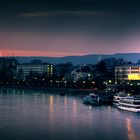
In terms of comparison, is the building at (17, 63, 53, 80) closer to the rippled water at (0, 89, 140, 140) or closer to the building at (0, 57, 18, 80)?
the building at (0, 57, 18, 80)

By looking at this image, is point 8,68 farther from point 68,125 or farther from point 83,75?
point 68,125

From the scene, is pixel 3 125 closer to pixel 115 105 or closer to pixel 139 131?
pixel 139 131

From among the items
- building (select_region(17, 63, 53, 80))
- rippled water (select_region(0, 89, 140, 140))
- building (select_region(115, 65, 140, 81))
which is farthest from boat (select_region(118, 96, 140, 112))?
building (select_region(17, 63, 53, 80))

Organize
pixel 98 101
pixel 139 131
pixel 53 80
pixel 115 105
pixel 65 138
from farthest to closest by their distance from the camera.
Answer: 1. pixel 53 80
2. pixel 98 101
3. pixel 115 105
4. pixel 139 131
5. pixel 65 138

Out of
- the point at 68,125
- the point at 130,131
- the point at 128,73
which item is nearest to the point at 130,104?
the point at 68,125

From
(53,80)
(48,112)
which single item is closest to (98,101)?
(48,112)

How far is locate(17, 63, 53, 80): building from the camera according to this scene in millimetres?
66944

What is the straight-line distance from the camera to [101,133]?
44.6ft

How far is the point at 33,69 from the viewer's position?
69.4m

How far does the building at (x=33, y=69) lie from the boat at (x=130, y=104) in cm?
4628

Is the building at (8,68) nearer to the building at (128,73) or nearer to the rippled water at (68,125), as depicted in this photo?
the building at (128,73)

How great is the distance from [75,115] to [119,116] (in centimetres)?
156

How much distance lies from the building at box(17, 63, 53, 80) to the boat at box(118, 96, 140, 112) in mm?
46281

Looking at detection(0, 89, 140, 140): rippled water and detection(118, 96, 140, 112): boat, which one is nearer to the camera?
detection(0, 89, 140, 140): rippled water
